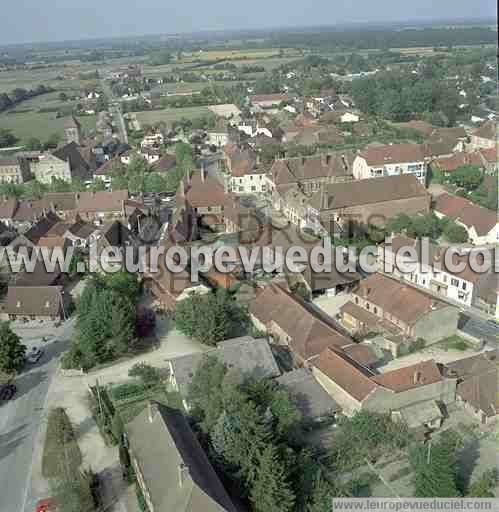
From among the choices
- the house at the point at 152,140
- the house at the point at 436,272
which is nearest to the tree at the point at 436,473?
the house at the point at 436,272

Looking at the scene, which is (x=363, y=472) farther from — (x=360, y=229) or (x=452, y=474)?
(x=360, y=229)

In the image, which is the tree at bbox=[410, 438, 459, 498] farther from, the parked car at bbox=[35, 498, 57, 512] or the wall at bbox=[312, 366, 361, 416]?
the parked car at bbox=[35, 498, 57, 512]

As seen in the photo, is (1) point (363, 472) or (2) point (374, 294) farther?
(2) point (374, 294)

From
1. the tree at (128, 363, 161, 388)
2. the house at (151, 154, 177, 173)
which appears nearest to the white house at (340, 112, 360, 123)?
the house at (151, 154, 177, 173)

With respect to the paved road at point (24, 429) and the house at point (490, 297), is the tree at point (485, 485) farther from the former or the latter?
the paved road at point (24, 429)

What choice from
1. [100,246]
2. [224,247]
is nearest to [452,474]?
[224,247]

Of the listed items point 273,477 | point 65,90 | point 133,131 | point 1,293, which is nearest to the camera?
point 273,477

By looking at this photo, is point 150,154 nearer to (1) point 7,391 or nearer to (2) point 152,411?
(1) point 7,391
